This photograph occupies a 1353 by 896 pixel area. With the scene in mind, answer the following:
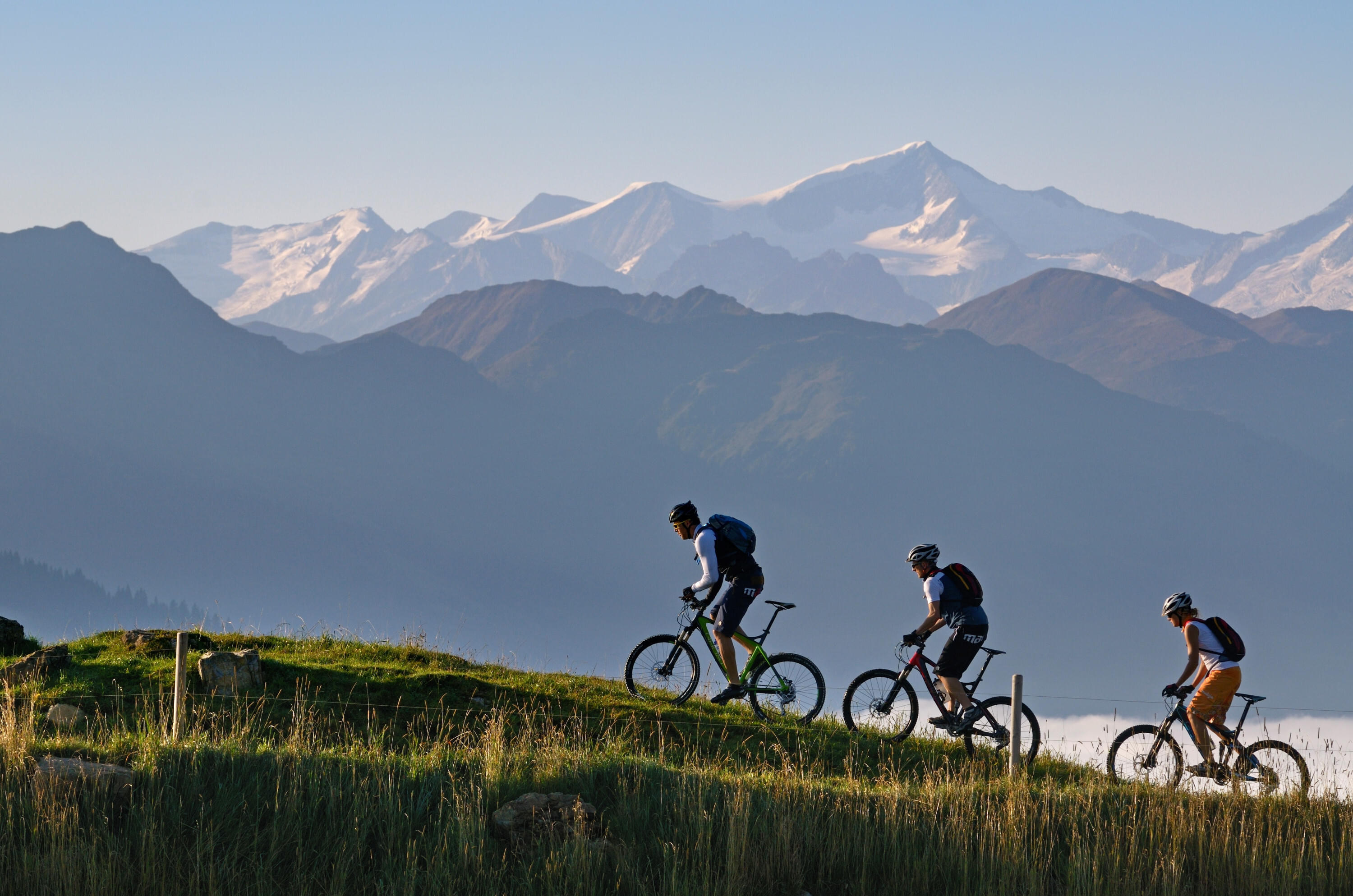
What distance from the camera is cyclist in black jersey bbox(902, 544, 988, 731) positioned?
533 inches

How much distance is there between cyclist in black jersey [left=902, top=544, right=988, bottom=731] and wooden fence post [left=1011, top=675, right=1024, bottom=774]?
752 mm

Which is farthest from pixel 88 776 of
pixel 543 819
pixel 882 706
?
pixel 882 706

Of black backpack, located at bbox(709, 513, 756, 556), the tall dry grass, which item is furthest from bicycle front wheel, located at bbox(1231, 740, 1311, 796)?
black backpack, located at bbox(709, 513, 756, 556)

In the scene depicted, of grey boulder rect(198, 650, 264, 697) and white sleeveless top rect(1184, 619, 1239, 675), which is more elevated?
white sleeveless top rect(1184, 619, 1239, 675)

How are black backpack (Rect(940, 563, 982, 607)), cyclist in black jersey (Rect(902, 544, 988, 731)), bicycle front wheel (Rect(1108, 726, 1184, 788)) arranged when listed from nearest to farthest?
bicycle front wheel (Rect(1108, 726, 1184, 788)), cyclist in black jersey (Rect(902, 544, 988, 731)), black backpack (Rect(940, 563, 982, 607))

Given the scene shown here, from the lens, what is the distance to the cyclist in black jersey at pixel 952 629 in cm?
1353

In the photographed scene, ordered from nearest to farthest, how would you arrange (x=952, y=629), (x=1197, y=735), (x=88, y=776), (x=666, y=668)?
1. (x=88, y=776)
2. (x=1197, y=735)
3. (x=952, y=629)
4. (x=666, y=668)

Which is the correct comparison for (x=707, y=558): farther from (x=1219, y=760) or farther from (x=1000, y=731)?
(x=1219, y=760)

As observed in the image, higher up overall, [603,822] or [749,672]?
[749,672]

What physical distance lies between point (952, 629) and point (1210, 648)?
282cm

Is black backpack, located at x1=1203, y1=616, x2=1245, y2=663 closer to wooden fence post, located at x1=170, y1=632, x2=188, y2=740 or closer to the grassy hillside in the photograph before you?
the grassy hillside

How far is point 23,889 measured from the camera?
8.73m

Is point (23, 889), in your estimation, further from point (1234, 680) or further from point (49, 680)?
point (1234, 680)

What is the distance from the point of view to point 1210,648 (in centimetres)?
1317
